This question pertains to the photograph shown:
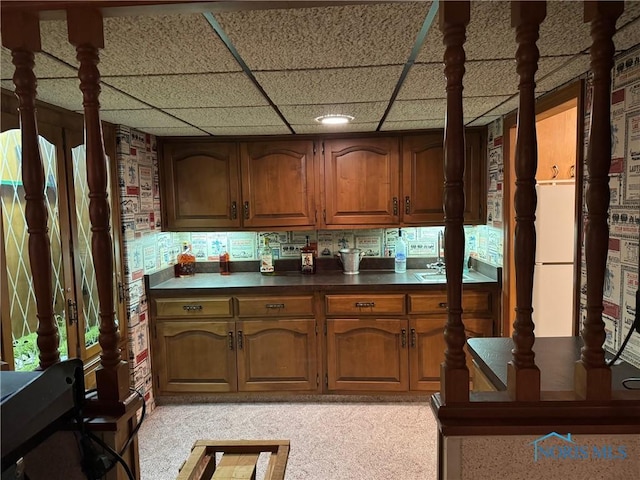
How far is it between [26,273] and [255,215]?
1645mm

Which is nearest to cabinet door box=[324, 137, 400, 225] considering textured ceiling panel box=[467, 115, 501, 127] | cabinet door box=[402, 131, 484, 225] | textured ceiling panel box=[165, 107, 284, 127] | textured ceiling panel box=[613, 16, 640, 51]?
cabinet door box=[402, 131, 484, 225]

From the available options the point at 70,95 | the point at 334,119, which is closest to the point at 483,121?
the point at 334,119

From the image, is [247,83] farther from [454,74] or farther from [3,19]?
[454,74]

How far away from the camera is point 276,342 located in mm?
3090

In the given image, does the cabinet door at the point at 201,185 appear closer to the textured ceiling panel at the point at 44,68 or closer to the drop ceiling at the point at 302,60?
the drop ceiling at the point at 302,60

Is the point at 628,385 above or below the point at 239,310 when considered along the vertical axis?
above

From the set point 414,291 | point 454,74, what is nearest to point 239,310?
point 414,291

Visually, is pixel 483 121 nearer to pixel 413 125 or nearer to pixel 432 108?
pixel 413 125

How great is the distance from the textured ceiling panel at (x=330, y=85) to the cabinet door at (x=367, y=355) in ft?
5.27

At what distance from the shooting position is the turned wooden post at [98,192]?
100 cm

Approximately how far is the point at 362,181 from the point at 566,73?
165 centimetres

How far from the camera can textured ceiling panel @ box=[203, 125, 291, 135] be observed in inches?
114

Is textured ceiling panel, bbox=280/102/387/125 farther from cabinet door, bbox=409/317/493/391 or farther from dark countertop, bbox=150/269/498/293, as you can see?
cabinet door, bbox=409/317/493/391

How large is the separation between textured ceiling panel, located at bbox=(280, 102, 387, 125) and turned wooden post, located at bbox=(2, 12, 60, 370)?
1.37 metres
